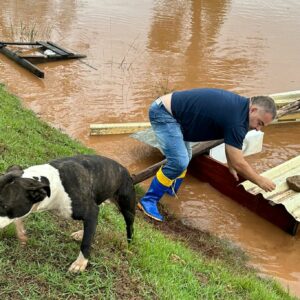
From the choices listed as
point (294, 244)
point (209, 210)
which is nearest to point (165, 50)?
point (209, 210)

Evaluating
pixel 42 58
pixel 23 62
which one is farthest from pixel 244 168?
pixel 42 58

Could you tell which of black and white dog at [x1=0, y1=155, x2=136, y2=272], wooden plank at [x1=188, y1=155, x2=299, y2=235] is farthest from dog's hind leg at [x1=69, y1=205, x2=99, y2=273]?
wooden plank at [x1=188, y1=155, x2=299, y2=235]

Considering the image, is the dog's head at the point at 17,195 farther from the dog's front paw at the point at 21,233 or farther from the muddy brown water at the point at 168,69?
the muddy brown water at the point at 168,69

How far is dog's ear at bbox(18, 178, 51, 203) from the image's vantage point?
2.94 metres

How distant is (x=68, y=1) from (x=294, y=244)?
15.6 meters

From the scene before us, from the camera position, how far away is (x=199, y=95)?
5.35 metres

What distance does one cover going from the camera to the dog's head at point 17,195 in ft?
9.62

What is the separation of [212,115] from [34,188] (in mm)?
2683

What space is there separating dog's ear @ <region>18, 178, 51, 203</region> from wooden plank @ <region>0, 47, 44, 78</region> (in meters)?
8.69

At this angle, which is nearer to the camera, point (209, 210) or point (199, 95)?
point (199, 95)

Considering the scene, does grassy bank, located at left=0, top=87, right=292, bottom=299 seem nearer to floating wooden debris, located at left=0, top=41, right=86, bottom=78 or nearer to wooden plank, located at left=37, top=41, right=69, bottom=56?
floating wooden debris, located at left=0, top=41, right=86, bottom=78

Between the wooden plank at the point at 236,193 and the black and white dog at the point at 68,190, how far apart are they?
10.8 feet

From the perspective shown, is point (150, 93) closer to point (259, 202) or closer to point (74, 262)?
point (259, 202)

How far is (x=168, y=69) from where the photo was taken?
12859 millimetres
